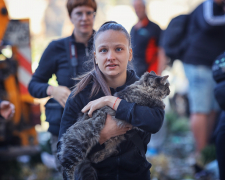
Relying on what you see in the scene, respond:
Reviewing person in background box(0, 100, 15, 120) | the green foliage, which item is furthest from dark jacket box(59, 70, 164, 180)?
the green foliage

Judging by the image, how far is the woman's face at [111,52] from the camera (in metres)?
1.76

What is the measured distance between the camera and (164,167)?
4.08 metres

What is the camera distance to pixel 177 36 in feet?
14.7

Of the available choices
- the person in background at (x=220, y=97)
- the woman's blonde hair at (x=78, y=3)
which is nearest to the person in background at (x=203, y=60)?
the person in background at (x=220, y=97)

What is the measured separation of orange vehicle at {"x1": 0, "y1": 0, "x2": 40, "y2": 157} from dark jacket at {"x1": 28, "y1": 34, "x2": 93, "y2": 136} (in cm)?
158

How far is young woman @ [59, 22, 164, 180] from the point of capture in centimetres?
170

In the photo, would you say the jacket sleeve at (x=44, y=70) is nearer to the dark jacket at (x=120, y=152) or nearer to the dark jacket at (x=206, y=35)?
the dark jacket at (x=120, y=152)

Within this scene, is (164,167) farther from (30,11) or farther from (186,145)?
(30,11)

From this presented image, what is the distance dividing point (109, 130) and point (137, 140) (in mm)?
215

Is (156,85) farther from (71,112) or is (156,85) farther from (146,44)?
(146,44)

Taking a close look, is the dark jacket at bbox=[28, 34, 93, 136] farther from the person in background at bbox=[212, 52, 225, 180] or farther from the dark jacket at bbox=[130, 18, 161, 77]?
the dark jacket at bbox=[130, 18, 161, 77]

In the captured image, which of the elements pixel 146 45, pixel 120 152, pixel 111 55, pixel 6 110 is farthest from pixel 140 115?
pixel 146 45

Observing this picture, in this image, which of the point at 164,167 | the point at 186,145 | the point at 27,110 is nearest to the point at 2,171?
the point at 27,110

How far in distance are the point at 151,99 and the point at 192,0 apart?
20216 millimetres
